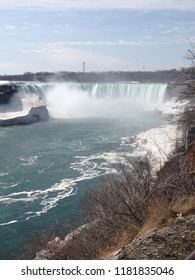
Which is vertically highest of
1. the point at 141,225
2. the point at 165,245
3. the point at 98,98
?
the point at 165,245

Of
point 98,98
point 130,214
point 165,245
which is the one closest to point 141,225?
point 130,214

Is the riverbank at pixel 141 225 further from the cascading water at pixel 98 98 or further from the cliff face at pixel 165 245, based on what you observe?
the cascading water at pixel 98 98

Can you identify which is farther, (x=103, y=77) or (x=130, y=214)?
(x=103, y=77)

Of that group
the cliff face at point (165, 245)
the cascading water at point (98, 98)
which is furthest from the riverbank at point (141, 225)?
the cascading water at point (98, 98)

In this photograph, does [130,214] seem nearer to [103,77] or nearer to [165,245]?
[165,245]

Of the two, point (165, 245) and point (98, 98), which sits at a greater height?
point (165, 245)

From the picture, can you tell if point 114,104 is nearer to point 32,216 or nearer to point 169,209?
point 32,216

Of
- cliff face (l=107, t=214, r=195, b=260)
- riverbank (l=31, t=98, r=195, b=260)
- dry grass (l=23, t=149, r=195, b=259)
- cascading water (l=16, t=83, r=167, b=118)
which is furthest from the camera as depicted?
cascading water (l=16, t=83, r=167, b=118)

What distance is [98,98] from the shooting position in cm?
5100

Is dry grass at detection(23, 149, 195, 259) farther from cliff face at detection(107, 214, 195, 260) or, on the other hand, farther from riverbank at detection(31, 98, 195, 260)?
cliff face at detection(107, 214, 195, 260)

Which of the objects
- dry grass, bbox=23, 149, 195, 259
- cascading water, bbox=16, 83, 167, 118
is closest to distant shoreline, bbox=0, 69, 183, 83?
cascading water, bbox=16, 83, 167, 118

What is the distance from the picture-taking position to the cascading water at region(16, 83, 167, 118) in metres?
44.9

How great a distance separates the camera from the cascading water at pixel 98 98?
44.9 metres
